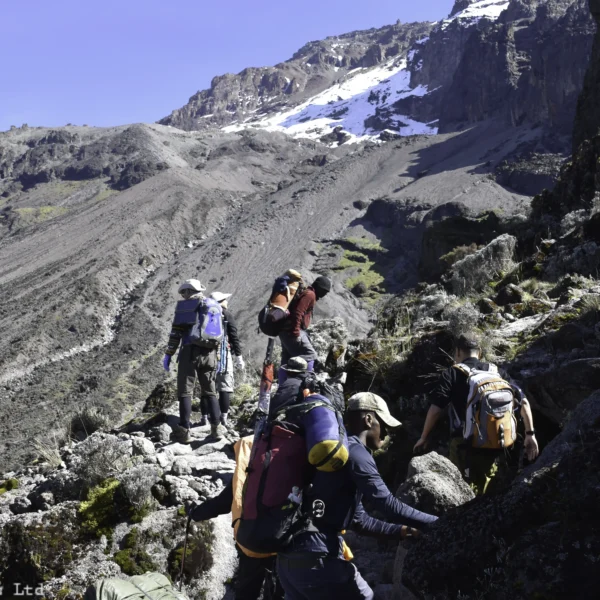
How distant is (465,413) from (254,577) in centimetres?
142

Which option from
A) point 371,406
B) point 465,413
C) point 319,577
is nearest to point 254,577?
point 319,577

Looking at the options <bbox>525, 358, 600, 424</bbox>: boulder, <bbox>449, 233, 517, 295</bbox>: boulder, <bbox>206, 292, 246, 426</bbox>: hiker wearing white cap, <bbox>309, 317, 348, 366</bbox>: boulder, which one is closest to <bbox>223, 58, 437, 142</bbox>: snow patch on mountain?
<bbox>449, 233, 517, 295</bbox>: boulder

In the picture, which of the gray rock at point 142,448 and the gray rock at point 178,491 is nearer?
the gray rock at point 178,491

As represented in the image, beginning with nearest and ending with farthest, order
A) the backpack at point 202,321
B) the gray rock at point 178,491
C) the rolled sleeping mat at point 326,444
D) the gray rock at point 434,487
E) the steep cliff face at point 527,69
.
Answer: the rolled sleeping mat at point 326,444, the gray rock at point 434,487, the gray rock at point 178,491, the backpack at point 202,321, the steep cliff face at point 527,69

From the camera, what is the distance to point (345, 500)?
2559mm

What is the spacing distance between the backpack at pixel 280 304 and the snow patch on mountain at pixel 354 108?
11247cm

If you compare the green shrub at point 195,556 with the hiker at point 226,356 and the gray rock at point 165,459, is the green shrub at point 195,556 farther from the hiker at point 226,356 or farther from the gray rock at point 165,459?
the hiker at point 226,356

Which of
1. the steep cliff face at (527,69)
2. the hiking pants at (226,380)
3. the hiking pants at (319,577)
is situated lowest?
the hiking pants at (226,380)

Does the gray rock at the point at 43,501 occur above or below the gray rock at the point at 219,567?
above

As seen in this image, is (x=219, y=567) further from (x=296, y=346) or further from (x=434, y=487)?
(x=296, y=346)

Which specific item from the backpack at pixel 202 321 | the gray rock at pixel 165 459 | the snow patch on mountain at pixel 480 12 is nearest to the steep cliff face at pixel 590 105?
the backpack at pixel 202 321

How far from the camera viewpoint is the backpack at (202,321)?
554 centimetres

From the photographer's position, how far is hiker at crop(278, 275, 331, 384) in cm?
523

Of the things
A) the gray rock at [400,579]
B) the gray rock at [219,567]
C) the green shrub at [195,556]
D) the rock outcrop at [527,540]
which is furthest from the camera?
the green shrub at [195,556]
